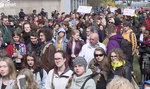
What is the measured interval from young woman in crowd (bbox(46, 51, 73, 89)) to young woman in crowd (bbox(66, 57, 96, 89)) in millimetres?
193

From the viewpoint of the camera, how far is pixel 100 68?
21.7ft

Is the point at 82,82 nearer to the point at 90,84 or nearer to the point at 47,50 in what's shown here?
the point at 90,84

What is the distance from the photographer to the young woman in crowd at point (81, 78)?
550 centimetres

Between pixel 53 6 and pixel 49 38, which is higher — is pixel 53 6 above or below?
below

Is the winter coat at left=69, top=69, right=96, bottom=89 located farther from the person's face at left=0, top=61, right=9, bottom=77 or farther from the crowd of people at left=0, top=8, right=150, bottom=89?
the person's face at left=0, top=61, right=9, bottom=77

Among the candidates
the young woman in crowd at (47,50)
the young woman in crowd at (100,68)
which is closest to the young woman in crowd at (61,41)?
the young woman in crowd at (47,50)

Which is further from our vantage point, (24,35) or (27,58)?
(24,35)

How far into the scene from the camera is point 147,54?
874cm

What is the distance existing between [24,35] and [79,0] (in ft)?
91.9

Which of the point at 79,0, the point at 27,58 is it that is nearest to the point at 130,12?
the point at 27,58

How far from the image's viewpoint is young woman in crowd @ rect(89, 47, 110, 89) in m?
5.76

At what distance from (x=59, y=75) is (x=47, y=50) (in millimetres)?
1672

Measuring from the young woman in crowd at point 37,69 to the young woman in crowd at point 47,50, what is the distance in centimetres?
42

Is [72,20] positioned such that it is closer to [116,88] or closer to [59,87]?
[59,87]
